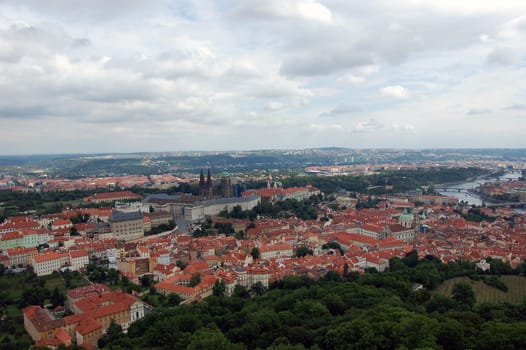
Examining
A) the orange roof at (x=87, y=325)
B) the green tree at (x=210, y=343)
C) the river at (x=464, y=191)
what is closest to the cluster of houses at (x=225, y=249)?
the orange roof at (x=87, y=325)

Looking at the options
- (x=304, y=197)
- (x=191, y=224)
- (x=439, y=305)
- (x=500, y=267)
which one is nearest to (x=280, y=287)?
(x=439, y=305)

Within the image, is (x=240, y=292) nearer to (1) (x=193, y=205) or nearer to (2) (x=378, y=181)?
(1) (x=193, y=205)

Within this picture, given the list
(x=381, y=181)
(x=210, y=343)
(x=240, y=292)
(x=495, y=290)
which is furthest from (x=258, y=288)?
(x=381, y=181)

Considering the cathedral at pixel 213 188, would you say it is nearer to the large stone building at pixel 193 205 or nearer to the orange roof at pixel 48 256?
the large stone building at pixel 193 205

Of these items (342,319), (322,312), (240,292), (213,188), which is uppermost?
(213,188)

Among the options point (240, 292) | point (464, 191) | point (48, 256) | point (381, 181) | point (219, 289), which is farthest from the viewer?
point (381, 181)

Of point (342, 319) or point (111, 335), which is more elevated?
point (342, 319)

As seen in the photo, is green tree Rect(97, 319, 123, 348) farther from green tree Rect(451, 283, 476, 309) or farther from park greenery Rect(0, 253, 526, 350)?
green tree Rect(451, 283, 476, 309)
